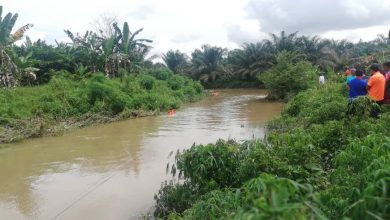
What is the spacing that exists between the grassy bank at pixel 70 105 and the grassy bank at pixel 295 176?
9377 mm

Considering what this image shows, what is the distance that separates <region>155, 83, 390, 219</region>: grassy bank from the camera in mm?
2088

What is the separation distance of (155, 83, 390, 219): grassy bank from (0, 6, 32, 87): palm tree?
16939 millimetres

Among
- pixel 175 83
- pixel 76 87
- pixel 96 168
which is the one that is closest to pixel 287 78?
pixel 175 83

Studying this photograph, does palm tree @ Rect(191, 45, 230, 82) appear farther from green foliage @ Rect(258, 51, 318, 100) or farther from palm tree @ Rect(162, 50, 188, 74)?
green foliage @ Rect(258, 51, 318, 100)

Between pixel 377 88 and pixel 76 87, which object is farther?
pixel 76 87

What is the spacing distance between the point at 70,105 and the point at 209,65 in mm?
26847

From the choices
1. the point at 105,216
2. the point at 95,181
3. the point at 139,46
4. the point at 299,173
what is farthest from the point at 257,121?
the point at 139,46

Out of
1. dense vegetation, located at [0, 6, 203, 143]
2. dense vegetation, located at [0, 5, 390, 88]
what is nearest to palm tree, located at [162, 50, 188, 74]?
dense vegetation, located at [0, 5, 390, 88]

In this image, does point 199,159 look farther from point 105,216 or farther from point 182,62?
point 182,62

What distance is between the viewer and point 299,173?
434 centimetres

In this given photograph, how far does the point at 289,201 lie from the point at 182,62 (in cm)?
4659

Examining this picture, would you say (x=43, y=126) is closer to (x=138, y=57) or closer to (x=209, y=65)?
(x=138, y=57)

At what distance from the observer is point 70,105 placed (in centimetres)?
1792

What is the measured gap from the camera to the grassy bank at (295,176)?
209 cm
